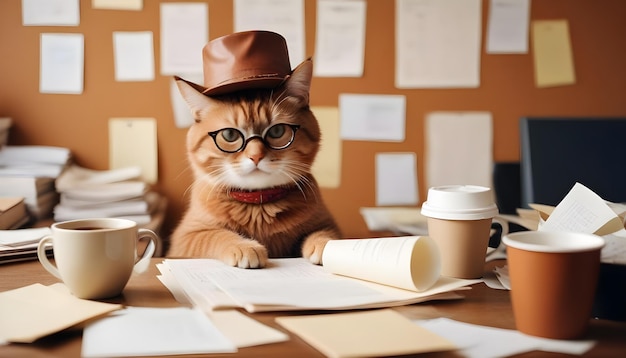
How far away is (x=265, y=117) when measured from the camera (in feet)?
3.49

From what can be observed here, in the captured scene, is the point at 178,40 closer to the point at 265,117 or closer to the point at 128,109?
the point at 128,109

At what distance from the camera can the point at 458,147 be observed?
2.05 m

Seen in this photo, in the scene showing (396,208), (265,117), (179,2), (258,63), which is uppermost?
(179,2)

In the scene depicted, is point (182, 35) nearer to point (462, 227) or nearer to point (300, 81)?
point (300, 81)

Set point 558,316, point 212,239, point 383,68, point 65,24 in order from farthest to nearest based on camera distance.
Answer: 1. point 383,68
2. point 65,24
3. point 212,239
4. point 558,316

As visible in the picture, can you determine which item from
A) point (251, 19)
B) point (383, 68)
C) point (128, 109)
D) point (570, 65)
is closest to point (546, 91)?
point (570, 65)

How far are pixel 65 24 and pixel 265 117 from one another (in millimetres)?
1148

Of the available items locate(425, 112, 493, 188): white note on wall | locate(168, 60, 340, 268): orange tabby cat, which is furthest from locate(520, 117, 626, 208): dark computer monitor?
locate(168, 60, 340, 268): orange tabby cat

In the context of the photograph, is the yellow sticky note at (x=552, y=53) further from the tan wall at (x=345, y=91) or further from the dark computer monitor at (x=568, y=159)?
the dark computer monitor at (x=568, y=159)

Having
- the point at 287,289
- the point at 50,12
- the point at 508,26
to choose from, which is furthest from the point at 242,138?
the point at 508,26

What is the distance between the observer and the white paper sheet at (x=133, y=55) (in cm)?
190

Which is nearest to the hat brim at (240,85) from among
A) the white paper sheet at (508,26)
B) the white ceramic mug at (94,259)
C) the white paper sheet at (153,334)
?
the white ceramic mug at (94,259)

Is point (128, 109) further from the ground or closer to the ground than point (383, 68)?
closer to the ground

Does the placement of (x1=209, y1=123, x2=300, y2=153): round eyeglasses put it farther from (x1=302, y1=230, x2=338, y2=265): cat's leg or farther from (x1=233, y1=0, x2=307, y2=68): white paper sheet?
(x1=233, y1=0, x2=307, y2=68): white paper sheet
